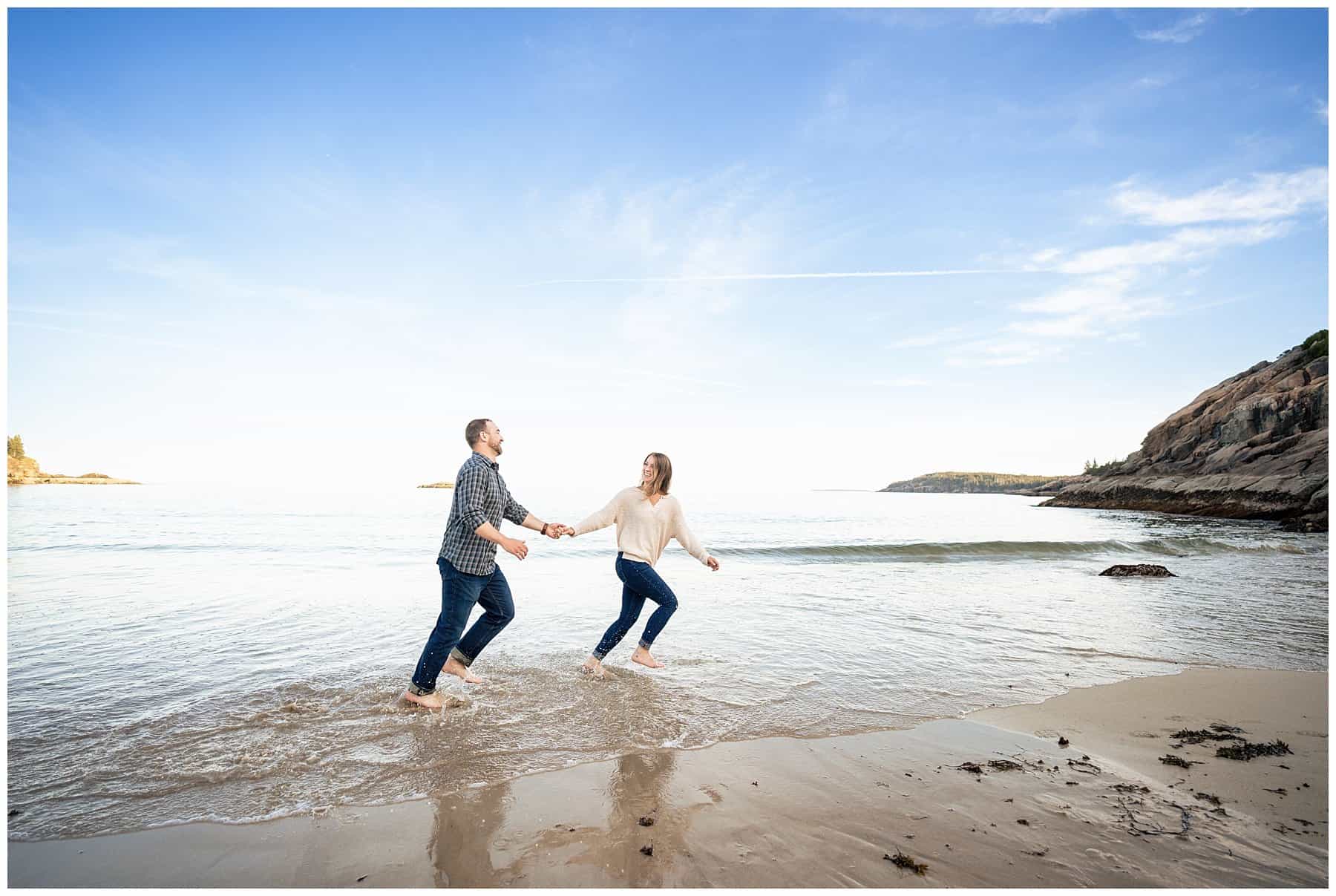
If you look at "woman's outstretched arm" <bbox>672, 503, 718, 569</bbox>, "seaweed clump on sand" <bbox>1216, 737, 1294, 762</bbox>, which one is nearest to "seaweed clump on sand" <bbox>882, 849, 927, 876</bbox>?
"seaweed clump on sand" <bbox>1216, 737, 1294, 762</bbox>

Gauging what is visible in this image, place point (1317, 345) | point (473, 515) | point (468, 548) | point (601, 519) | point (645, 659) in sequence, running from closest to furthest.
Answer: point (473, 515) < point (468, 548) < point (601, 519) < point (645, 659) < point (1317, 345)

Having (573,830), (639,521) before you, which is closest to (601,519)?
(639,521)

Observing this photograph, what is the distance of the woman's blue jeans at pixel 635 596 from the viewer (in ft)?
21.5

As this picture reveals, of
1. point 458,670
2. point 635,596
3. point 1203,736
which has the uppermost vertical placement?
point 635,596

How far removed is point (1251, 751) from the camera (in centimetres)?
461

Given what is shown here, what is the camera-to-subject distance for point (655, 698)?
5.84 meters

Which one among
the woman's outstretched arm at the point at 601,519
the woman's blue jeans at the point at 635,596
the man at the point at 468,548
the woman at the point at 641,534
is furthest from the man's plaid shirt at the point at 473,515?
the woman's blue jeans at the point at 635,596

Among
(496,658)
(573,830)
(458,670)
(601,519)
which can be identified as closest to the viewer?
(573,830)

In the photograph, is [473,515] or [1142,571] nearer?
[473,515]

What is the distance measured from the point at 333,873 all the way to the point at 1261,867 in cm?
443

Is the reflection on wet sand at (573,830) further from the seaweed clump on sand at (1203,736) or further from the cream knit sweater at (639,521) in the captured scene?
the seaweed clump on sand at (1203,736)

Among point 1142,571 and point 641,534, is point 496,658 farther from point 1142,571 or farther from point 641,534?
point 1142,571

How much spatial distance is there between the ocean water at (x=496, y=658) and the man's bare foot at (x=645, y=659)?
0.83 ft

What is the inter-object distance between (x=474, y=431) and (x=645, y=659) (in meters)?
3.00
